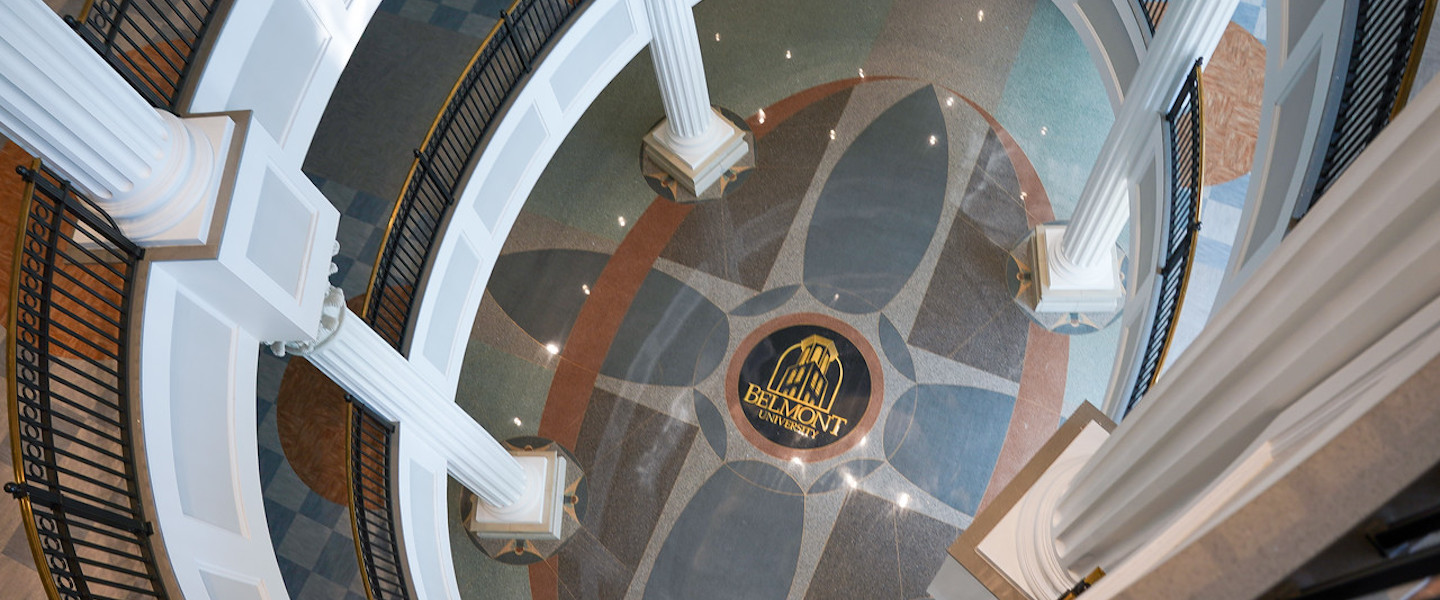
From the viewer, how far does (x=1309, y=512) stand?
1496 millimetres

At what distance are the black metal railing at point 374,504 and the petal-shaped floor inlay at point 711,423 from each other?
10.2 ft

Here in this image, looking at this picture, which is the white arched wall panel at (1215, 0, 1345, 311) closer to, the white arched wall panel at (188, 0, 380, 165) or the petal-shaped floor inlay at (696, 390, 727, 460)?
the petal-shaped floor inlay at (696, 390, 727, 460)

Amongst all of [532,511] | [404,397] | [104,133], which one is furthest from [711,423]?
[104,133]

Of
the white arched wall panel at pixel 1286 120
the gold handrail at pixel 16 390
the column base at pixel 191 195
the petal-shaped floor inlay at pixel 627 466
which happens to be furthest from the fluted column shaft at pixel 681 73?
the gold handrail at pixel 16 390

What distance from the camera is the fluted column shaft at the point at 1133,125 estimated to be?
17.8ft

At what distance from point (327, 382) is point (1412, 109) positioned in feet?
28.4

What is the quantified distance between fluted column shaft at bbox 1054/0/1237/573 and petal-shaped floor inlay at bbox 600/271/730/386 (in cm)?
365

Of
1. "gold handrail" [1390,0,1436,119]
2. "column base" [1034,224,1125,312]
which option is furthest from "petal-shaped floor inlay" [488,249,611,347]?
"gold handrail" [1390,0,1436,119]

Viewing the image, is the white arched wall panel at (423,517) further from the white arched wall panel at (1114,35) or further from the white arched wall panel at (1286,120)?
the white arched wall panel at (1114,35)

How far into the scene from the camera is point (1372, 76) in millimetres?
3742

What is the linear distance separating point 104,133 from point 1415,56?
201 inches

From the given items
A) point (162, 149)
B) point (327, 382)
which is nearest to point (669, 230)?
point (327, 382)

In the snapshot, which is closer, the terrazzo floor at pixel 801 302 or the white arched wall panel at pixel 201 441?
the white arched wall panel at pixel 201 441

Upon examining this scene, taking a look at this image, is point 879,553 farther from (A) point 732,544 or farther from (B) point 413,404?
(B) point 413,404
